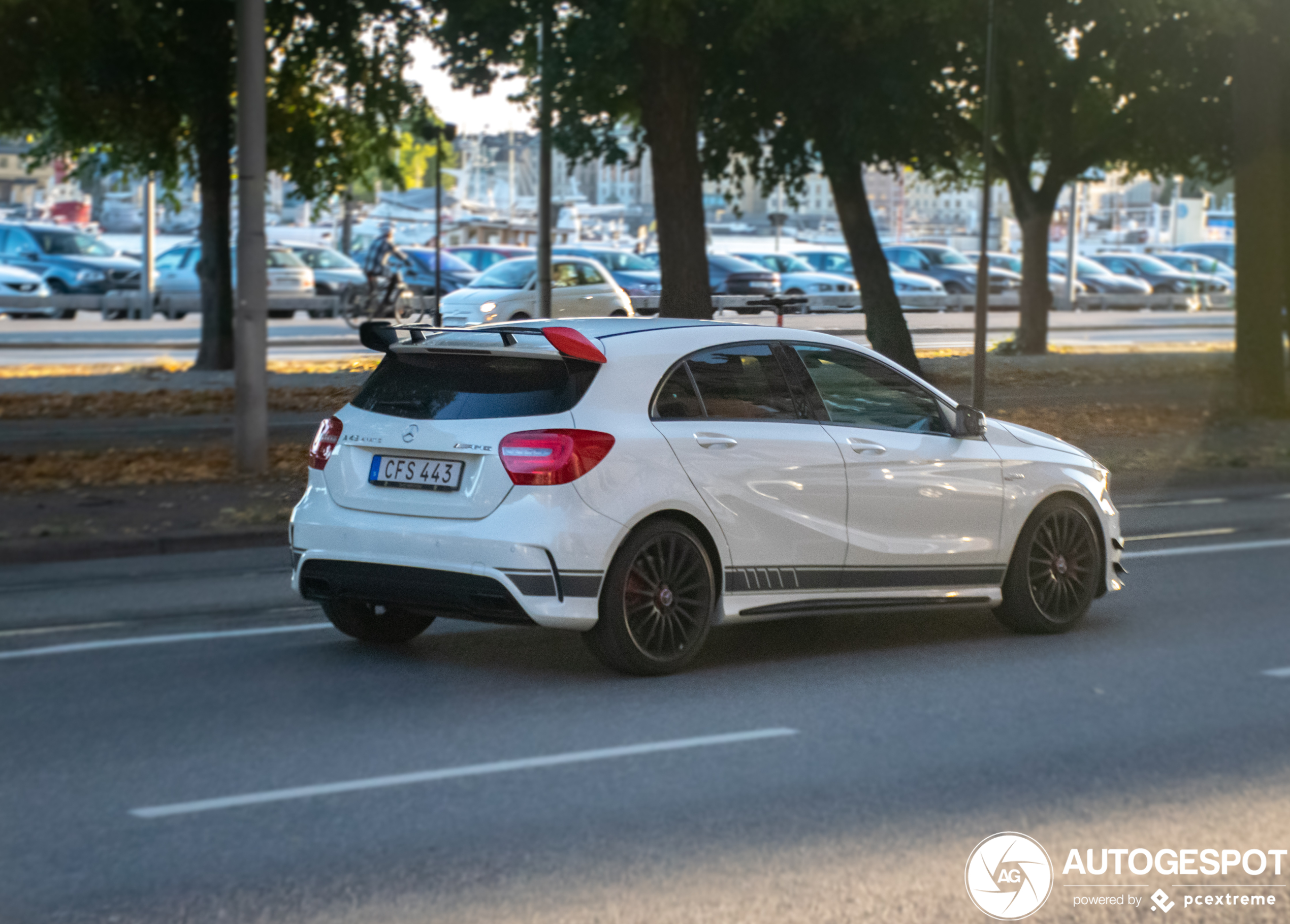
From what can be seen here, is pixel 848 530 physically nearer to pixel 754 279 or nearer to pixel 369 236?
pixel 754 279

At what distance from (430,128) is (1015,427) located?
56.9 ft

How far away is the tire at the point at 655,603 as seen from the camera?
23.1 feet

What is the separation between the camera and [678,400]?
736 centimetres

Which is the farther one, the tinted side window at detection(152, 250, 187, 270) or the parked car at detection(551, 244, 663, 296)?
the tinted side window at detection(152, 250, 187, 270)

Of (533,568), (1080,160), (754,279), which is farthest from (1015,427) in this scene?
(754,279)

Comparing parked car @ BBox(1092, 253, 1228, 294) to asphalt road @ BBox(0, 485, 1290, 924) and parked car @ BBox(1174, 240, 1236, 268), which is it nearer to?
parked car @ BBox(1174, 240, 1236, 268)

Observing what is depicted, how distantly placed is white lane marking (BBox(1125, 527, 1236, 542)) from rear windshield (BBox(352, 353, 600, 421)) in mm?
6086

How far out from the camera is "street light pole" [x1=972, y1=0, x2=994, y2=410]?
17.2 m

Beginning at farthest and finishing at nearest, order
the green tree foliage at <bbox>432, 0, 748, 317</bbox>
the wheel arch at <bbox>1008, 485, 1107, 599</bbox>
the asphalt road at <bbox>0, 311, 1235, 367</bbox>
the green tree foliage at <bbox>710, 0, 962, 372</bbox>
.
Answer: the asphalt road at <bbox>0, 311, 1235, 367</bbox> < the green tree foliage at <bbox>710, 0, 962, 372</bbox> < the green tree foliage at <bbox>432, 0, 748, 317</bbox> < the wheel arch at <bbox>1008, 485, 1107, 599</bbox>

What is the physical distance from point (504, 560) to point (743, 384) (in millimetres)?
1419

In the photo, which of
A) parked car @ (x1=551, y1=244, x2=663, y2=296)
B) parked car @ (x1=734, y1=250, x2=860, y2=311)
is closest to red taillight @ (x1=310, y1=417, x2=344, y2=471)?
parked car @ (x1=551, y1=244, x2=663, y2=296)

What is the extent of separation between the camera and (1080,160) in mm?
32750

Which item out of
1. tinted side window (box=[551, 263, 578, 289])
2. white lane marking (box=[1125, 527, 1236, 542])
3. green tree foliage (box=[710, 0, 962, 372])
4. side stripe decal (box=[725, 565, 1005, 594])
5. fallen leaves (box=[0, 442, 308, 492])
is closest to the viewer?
side stripe decal (box=[725, 565, 1005, 594])

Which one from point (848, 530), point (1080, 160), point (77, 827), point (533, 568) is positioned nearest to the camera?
point (77, 827)
